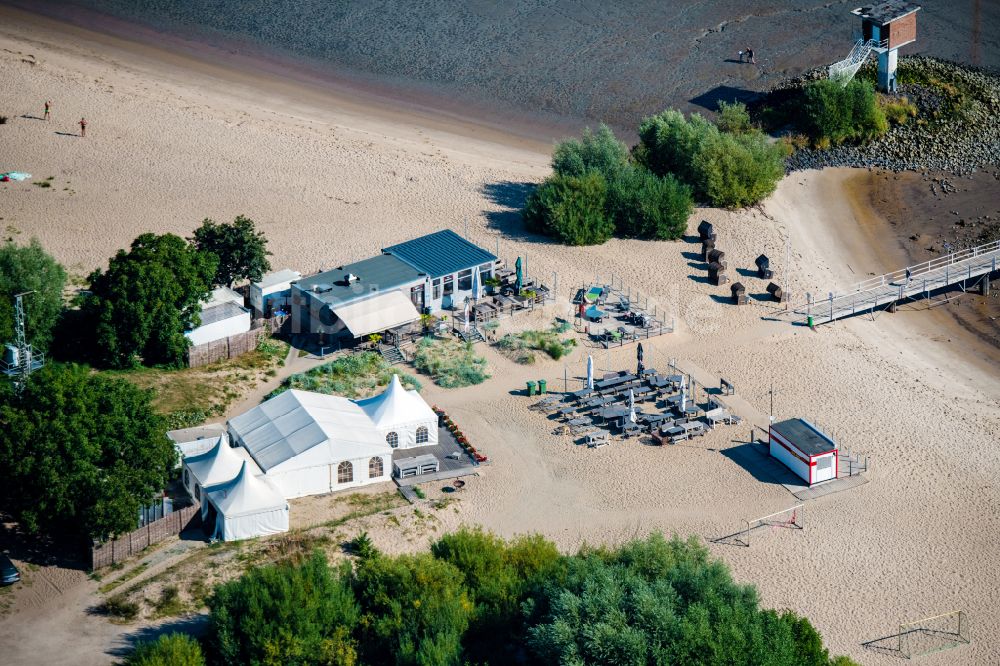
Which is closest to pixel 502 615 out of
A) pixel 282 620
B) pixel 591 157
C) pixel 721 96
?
pixel 282 620

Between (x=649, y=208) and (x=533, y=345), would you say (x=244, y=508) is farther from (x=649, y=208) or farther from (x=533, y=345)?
(x=649, y=208)

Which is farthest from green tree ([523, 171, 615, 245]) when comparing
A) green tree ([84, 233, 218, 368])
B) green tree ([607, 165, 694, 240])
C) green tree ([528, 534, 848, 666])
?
green tree ([528, 534, 848, 666])

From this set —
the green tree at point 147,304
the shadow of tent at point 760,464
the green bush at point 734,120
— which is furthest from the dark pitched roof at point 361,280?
the green bush at point 734,120

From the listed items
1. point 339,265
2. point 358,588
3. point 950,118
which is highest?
point 950,118

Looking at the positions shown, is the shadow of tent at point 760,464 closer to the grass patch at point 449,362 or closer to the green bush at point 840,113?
the grass patch at point 449,362

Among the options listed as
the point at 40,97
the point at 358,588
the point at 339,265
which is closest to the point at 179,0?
the point at 40,97

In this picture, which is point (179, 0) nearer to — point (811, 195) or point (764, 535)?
point (811, 195)

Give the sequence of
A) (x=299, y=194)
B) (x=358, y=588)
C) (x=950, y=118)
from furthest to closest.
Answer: (x=950, y=118), (x=299, y=194), (x=358, y=588)
